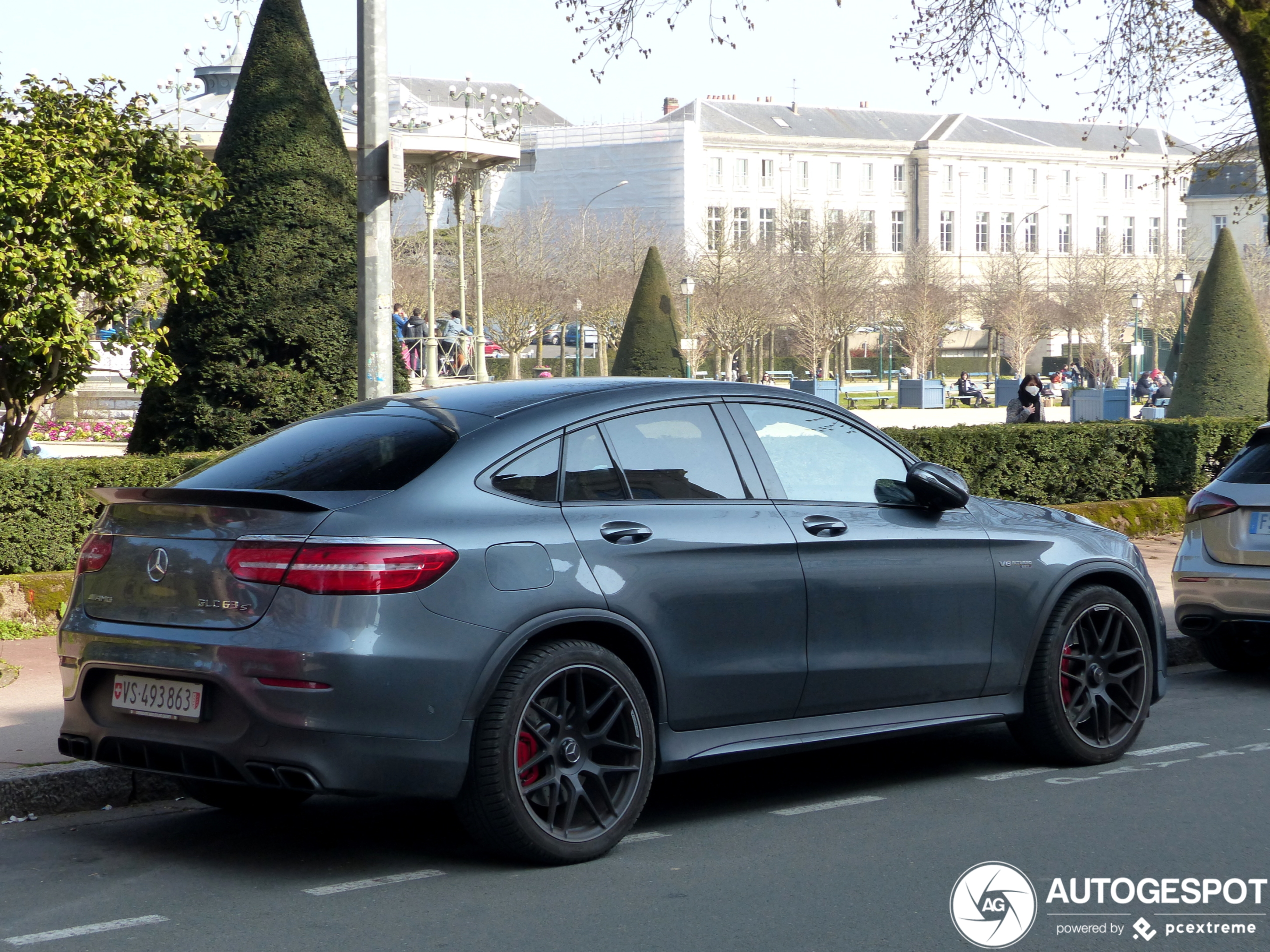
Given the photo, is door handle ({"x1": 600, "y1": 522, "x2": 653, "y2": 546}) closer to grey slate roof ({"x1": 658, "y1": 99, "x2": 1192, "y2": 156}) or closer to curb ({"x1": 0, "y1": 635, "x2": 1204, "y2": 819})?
curb ({"x1": 0, "y1": 635, "x2": 1204, "y2": 819})

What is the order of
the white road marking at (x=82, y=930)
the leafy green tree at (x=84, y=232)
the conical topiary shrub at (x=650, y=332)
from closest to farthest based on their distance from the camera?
the white road marking at (x=82, y=930) → the leafy green tree at (x=84, y=232) → the conical topiary shrub at (x=650, y=332)

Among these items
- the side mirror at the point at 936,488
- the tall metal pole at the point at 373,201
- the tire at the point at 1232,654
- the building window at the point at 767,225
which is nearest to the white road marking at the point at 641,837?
the side mirror at the point at 936,488

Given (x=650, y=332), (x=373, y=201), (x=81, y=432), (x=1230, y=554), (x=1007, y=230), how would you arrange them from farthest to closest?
(x=1007, y=230) < (x=650, y=332) < (x=81, y=432) < (x=373, y=201) < (x=1230, y=554)

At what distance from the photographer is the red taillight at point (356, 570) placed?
186 inches

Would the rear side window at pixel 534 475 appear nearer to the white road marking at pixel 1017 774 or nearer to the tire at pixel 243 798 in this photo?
the tire at pixel 243 798

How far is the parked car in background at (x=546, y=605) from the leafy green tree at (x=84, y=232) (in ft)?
22.4

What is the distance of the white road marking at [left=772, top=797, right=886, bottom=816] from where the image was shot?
5.93 m

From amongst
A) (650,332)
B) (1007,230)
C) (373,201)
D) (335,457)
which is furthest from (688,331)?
(1007,230)

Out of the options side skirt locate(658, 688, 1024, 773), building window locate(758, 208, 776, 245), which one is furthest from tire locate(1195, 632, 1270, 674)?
building window locate(758, 208, 776, 245)

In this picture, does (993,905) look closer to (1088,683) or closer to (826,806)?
(826,806)

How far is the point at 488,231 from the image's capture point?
230 ft

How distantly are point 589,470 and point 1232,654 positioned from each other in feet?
18.9

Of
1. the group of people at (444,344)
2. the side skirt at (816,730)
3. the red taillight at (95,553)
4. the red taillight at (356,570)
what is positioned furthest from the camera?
the group of people at (444,344)

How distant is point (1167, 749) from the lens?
7074 mm
